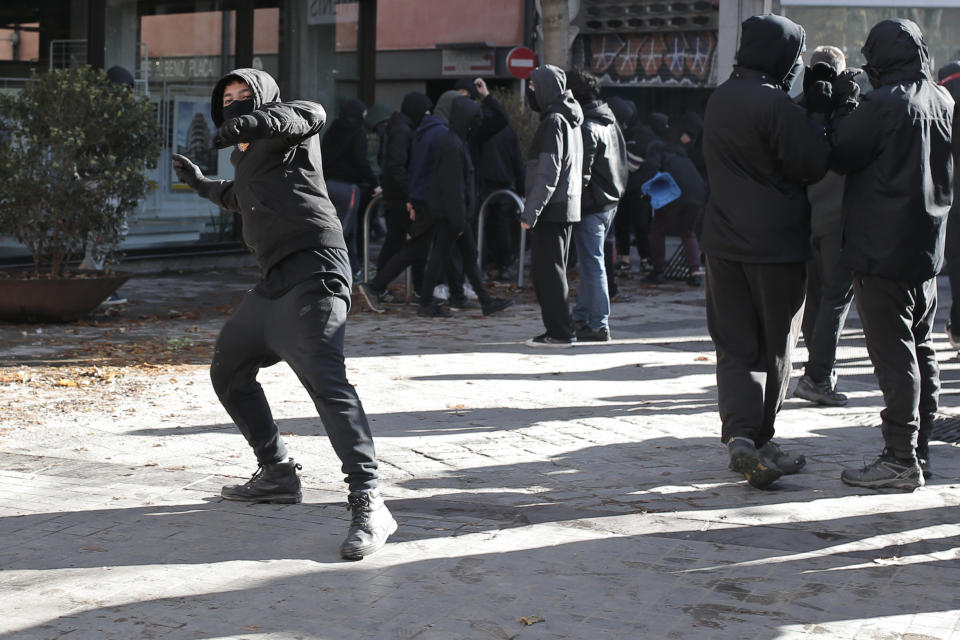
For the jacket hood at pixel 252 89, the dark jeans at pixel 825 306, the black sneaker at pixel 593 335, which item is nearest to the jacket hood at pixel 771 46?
the dark jeans at pixel 825 306

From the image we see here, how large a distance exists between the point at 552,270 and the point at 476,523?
4.82 meters

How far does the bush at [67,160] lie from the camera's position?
10.4 meters

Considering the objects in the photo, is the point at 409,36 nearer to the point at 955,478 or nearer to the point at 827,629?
the point at 955,478

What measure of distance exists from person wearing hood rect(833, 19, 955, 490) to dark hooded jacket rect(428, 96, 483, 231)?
5.27 metres

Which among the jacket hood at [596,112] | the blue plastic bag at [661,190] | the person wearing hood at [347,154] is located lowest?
the blue plastic bag at [661,190]

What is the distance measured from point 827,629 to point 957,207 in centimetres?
598

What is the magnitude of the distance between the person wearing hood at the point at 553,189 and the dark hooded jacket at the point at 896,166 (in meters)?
3.91

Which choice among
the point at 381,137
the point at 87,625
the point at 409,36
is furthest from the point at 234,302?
the point at 409,36

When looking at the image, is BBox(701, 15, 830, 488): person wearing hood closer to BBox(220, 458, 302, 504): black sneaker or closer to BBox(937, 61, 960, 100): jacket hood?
BBox(220, 458, 302, 504): black sneaker

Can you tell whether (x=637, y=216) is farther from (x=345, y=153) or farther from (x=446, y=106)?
(x=446, y=106)

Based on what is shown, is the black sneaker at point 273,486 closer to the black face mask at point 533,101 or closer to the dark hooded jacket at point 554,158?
the dark hooded jacket at point 554,158

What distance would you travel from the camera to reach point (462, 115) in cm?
1121

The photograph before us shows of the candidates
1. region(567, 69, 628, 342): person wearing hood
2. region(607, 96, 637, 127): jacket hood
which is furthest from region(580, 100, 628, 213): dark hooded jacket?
region(607, 96, 637, 127): jacket hood

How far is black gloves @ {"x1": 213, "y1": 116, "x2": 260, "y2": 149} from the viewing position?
4520 mm
